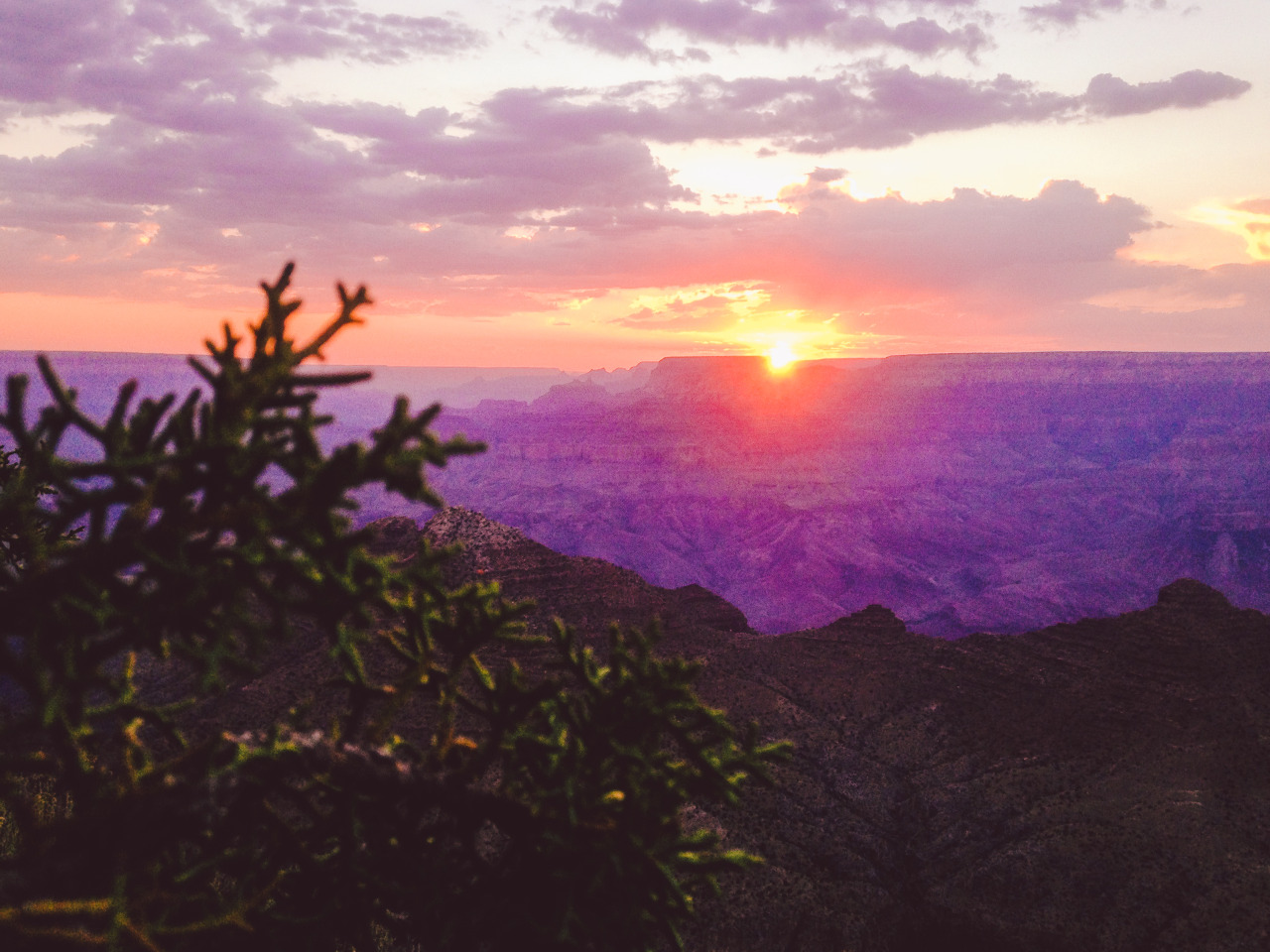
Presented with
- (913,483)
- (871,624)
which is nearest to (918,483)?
(913,483)

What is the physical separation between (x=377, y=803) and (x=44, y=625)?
77.5 inches

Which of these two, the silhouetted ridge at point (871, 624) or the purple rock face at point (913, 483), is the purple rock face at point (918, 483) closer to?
the purple rock face at point (913, 483)

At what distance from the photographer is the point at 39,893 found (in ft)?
10.0

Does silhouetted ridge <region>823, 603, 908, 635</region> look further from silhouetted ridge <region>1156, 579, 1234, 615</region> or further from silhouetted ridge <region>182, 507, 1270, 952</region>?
silhouetted ridge <region>1156, 579, 1234, 615</region>

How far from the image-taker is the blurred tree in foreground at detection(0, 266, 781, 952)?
3.17 m

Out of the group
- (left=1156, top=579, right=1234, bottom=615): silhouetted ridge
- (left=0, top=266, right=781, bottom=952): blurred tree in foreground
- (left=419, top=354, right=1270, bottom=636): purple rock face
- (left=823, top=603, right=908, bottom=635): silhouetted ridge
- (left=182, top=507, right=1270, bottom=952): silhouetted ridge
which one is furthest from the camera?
(left=419, top=354, right=1270, bottom=636): purple rock face

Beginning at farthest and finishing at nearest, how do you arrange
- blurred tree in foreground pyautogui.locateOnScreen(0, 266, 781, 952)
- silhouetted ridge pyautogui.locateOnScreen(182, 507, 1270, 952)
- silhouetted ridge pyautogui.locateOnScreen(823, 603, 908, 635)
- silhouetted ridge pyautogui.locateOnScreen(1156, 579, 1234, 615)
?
silhouetted ridge pyautogui.locateOnScreen(823, 603, 908, 635) → silhouetted ridge pyautogui.locateOnScreen(1156, 579, 1234, 615) → silhouetted ridge pyautogui.locateOnScreen(182, 507, 1270, 952) → blurred tree in foreground pyautogui.locateOnScreen(0, 266, 781, 952)

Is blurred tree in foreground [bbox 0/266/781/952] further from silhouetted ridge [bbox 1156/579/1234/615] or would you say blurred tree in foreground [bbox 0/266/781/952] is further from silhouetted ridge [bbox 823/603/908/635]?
silhouetted ridge [bbox 1156/579/1234/615]

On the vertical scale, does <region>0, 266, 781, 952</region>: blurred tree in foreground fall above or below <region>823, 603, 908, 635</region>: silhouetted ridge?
above

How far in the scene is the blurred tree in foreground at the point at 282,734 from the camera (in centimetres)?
317

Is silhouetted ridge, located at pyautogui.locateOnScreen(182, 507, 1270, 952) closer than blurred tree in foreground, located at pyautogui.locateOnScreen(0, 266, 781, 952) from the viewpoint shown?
No

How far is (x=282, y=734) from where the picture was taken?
412 centimetres

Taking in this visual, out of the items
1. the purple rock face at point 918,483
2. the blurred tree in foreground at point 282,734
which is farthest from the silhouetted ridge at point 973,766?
the purple rock face at point 918,483

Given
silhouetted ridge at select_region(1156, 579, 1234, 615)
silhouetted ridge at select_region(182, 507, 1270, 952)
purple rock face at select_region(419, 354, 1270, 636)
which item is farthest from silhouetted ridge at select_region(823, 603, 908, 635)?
purple rock face at select_region(419, 354, 1270, 636)
